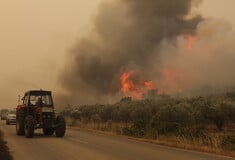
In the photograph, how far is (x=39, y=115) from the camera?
80.6 ft

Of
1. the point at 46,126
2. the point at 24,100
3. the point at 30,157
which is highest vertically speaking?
the point at 24,100

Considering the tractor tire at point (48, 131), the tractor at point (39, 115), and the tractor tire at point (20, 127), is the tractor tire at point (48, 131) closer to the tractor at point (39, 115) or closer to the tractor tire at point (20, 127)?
the tractor at point (39, 115)

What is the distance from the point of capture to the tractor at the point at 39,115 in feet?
79.3

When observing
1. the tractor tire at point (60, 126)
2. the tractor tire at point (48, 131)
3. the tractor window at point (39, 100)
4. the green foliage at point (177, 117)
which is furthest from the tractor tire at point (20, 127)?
the green foliage at point (177, 117)

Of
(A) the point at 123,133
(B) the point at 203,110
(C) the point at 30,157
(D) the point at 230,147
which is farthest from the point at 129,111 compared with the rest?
(C) the point at 30,157

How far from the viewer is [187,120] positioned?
168 ft

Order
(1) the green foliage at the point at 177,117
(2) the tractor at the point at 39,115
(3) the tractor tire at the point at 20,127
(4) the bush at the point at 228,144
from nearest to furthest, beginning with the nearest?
1. (4) the bush at the point at 228,144
2. (2) the tractor at the point at 39,115
3. (3) the tractor tire at the point at 20,127
4. (1) the green foliage at the point at 177,117

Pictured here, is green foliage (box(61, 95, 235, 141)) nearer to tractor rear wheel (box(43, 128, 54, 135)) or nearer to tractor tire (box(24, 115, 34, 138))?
tractor rear wheel (box(43, 128, 54, 135))

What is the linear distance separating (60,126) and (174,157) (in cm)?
1117

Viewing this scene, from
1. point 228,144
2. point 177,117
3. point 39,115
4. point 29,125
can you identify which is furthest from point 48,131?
point 177,117

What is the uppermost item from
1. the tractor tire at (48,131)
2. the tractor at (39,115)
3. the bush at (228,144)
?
the tractor at (39,115)

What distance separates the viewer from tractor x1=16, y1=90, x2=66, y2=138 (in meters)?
24.2

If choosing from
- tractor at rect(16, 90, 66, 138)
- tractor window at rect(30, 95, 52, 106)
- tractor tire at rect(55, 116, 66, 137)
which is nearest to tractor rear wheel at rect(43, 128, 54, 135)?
tractor at rect(16, 90, 66, 138)

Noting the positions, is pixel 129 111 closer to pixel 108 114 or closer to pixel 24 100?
pixel 108 114
